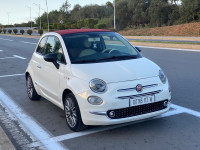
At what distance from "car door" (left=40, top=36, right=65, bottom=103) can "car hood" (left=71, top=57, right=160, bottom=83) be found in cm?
47

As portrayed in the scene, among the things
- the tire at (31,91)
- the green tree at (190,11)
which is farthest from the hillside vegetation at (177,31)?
the tire at (31,91)

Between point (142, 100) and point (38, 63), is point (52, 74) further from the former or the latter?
point (142, 100)

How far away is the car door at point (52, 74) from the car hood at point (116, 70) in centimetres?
47

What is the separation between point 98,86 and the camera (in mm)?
4281

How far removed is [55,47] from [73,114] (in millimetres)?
1564

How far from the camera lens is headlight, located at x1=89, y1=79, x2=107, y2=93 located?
4262 mm

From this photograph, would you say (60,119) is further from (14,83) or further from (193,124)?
(14,83)

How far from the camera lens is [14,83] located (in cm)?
897

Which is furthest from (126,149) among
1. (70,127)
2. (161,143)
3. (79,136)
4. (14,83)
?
(14,83)

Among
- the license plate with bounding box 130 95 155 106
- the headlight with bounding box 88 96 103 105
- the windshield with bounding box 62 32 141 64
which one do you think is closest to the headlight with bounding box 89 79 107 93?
the headlight with bounding box 88 96 103 105

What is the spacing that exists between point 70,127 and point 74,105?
462 mm

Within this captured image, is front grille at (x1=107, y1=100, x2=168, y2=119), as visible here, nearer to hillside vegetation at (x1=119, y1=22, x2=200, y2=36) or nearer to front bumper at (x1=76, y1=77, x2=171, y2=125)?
front bumper at (x1=76, y1=77, x2=171, y2=125)

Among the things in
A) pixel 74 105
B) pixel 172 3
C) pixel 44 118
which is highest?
pixel 172 3

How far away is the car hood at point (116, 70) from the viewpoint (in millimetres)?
4375
